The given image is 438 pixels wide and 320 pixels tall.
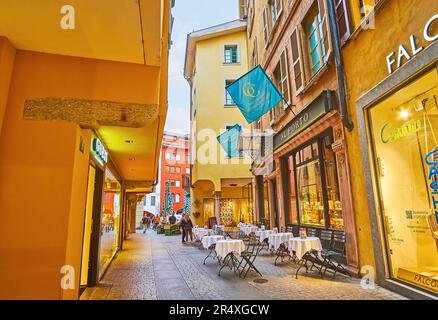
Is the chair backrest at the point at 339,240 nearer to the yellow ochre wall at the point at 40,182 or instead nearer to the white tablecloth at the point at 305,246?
the white tablecloth at the point at 305,246

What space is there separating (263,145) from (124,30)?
32.6 ft

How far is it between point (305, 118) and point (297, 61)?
2044 millimetres

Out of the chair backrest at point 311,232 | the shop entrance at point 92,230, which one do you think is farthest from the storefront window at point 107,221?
the chair backrest at point 311,232

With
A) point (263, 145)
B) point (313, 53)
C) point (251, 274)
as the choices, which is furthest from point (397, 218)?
point (263, 145)

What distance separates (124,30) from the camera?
9.36ft

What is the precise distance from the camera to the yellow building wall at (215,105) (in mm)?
17172

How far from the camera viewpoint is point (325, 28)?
21.6 feet

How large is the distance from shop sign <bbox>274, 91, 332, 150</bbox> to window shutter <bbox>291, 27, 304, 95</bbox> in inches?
35.7

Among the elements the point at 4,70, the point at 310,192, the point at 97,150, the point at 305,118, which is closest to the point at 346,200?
the point at 310,192

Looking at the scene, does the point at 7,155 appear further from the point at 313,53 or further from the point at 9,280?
the point at 313,53

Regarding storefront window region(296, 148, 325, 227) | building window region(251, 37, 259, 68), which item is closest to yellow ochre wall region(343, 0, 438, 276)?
storefront window region(296, 148, 325, 227)

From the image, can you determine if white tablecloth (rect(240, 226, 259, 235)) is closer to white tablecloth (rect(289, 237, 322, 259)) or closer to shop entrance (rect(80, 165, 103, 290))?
white tablecloth (rect(289, 237, 322, 259))

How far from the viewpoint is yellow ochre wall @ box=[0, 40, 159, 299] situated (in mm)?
2658

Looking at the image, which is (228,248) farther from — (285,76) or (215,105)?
(215,105)
